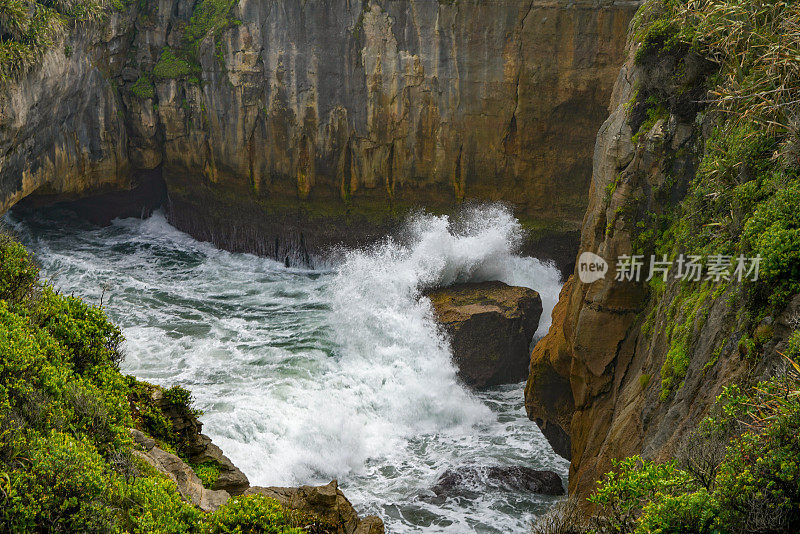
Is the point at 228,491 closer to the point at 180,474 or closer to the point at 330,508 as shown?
the point at 180,474

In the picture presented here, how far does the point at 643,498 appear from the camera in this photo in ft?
20.2

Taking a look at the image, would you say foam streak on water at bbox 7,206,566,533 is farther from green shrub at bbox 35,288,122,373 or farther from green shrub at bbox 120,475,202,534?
green shrub at bbox 120,475,202,534

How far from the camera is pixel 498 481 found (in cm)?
1255

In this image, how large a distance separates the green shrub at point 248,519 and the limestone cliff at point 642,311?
4276 millimetres

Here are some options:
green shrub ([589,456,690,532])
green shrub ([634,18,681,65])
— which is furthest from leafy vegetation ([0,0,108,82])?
green shrub ([589,456,690,532])

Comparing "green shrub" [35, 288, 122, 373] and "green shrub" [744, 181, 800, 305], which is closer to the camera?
"green shrub" [744, 181, 800, 305]

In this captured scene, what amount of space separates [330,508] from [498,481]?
523 cm

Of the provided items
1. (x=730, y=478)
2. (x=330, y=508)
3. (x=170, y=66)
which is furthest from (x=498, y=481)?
(x=170, y=66)

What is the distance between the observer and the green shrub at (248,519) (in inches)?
262

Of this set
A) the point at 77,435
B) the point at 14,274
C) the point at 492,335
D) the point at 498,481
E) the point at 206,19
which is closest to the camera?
A: the point at 77,435

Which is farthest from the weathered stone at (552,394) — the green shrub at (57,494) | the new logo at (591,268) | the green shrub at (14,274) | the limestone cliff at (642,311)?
the green shrub at (14,274)

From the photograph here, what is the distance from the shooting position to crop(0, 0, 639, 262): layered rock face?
19.7 metres

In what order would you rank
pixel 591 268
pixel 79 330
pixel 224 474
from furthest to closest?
pixel 591 268 < pixel 224 474 < pixel 79 330

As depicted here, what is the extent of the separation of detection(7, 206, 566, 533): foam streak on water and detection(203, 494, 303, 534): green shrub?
4439 millimetres
